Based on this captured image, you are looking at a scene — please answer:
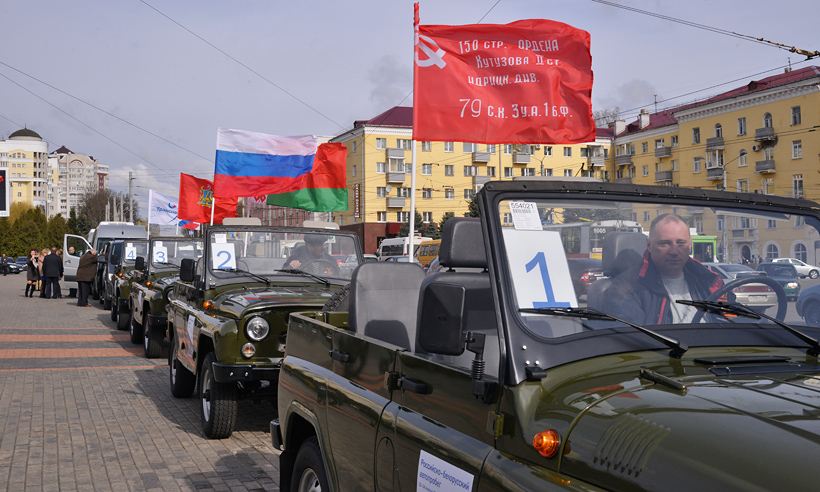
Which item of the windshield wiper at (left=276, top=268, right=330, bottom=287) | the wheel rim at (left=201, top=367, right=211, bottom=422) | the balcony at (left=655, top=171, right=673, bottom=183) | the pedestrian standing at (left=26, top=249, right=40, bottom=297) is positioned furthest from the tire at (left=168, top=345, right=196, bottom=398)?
the balcony at (left=655, top=171, right=673, bottom=183)

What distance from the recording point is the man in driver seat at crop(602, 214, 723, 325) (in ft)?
8.40

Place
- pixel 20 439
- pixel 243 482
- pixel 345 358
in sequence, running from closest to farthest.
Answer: pixel 345 358 < pixel 243 482 < pixel 20 439

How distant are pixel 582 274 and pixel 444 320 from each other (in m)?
0.57

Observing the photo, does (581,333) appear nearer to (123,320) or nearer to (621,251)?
(621,251)

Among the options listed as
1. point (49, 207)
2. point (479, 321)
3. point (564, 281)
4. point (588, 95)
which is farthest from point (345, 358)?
point (49, 207)

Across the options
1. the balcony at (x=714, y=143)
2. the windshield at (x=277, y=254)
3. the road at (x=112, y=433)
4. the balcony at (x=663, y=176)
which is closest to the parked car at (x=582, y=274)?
the road at (x=112, y=433)

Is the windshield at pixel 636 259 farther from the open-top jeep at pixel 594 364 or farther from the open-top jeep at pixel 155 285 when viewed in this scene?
the open-top jeep at pixel 155 285

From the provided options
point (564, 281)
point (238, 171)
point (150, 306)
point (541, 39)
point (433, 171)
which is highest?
point (433, 171)

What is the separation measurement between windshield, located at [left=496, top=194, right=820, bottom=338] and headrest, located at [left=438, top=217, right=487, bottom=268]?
10.3 inches

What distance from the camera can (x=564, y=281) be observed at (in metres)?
2.56

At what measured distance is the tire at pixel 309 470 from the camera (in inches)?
141

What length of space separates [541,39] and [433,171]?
220ft

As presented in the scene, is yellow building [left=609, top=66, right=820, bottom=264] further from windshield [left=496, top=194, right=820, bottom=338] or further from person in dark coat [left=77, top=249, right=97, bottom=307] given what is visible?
windshield [left=496, top=194, right=820, bottom=338]

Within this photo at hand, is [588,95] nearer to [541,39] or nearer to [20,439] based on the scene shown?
[541,39]
